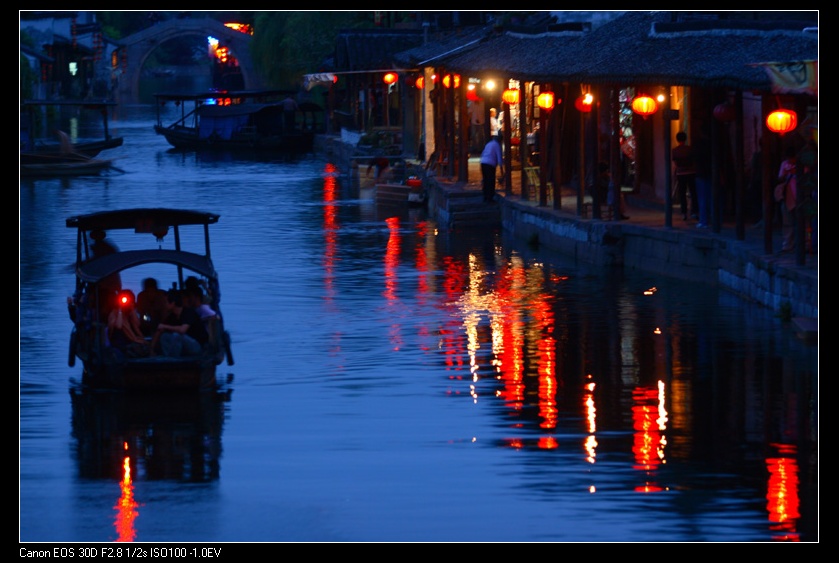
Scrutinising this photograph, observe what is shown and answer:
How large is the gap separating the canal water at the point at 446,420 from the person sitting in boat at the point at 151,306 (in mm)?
885

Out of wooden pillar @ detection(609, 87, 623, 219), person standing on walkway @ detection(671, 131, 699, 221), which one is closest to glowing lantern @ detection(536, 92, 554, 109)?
wooden pillar @ detection(609, 87, 623, 219)

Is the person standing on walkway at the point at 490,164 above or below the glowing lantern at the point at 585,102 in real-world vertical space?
below

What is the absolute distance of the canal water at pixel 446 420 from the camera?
32.9ft

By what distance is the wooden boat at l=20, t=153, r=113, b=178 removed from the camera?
41.7 metres

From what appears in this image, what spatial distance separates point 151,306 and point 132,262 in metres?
0.53

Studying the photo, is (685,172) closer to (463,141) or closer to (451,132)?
(463,141)

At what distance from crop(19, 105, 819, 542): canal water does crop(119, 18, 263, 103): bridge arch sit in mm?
67089

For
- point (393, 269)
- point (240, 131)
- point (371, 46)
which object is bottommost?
point (393, 269)

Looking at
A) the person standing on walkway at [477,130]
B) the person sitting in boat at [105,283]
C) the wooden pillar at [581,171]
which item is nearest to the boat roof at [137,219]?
the person sitting in boat at [105,283]

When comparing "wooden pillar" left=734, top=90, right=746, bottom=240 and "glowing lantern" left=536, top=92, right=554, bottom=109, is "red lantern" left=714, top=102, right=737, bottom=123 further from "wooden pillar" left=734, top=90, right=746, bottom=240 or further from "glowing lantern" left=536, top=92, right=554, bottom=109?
"glowing lantern" left=536, top=92, right=554, bottom=109

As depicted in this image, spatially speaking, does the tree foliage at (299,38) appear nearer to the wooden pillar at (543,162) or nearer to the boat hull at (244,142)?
the boat hull at (244,142)

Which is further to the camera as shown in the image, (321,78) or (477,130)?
(321,78)

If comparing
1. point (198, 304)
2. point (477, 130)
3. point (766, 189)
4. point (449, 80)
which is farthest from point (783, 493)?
point (477, 130)

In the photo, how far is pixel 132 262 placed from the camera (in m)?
14.6
